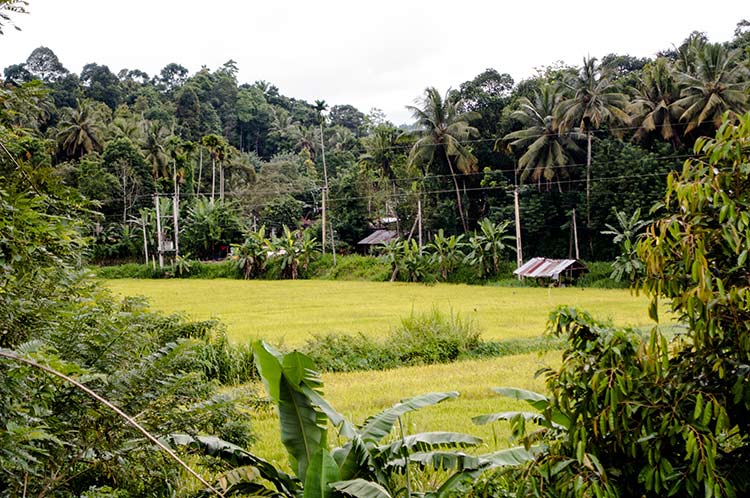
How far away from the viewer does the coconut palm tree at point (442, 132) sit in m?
37.5

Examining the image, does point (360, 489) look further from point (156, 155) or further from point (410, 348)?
point (156, 155)

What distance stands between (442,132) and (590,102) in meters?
8.08

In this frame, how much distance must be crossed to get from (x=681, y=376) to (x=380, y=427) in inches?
67.2

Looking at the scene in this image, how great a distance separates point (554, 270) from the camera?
3073 cm

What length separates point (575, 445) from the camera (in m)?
2.81

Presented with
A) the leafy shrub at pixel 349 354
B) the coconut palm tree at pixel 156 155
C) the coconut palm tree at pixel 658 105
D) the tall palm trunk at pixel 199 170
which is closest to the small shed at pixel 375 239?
the coconut palm tree at pixel 156 155

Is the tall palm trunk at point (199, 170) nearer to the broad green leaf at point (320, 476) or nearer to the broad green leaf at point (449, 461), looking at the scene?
the broad green leaf at point (449, 461)

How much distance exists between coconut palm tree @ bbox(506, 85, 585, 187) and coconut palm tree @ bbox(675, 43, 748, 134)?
562cm

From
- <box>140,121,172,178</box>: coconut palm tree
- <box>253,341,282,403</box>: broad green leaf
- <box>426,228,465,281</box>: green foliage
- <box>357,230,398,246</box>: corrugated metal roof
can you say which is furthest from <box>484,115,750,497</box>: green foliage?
<box>140,121,172,178</box>: coconut palm tree

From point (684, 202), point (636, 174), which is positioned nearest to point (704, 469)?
point (684, 202)

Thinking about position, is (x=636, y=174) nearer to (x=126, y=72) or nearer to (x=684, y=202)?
(x=684, y=202)

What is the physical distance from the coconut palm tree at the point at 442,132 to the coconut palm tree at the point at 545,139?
8.71 feet

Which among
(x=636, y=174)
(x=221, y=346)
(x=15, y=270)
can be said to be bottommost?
(x=221, y=346)

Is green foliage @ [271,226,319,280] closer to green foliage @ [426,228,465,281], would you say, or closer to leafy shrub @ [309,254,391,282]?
leafy shrub @ [309,254,391,282]
